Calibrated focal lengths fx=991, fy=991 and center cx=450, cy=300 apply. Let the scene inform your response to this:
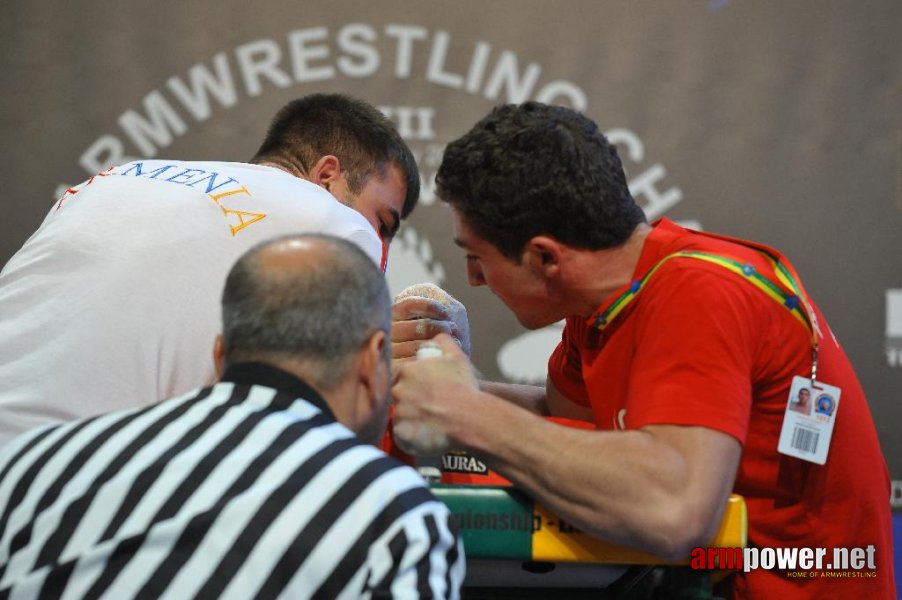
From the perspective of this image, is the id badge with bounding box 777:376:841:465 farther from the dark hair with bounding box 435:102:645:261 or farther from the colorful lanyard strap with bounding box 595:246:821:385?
the dark hair with bounding box 435:102:645:261

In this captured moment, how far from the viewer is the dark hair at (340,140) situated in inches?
92.3

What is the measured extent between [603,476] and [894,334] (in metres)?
2.06

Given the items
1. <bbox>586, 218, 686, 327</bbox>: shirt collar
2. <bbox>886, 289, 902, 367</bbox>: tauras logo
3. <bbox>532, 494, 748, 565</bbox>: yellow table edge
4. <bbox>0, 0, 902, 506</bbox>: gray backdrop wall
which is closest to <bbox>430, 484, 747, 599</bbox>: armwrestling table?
<bbox>532, 494, 748, 565</bbox>: yellow table edge

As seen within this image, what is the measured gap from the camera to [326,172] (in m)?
2.31

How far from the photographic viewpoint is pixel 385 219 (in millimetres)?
2357

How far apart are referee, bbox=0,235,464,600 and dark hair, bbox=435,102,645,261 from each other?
1.50ft

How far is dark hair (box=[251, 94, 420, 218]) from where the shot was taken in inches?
92.3

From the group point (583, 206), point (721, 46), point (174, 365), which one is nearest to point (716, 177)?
point (721, 46)

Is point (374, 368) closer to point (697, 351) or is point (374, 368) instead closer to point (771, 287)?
point (697, 351)

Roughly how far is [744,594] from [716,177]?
176 cm

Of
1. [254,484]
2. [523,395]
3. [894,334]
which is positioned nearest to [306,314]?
[254,484]

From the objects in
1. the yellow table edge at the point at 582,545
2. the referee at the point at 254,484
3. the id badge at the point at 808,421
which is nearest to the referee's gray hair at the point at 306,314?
the referee at the point at 254,484

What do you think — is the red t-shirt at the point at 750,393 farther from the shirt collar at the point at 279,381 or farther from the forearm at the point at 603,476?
the shirt collar at the point at 279,381

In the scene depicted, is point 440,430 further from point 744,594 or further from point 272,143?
point 272,143
